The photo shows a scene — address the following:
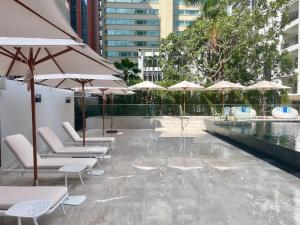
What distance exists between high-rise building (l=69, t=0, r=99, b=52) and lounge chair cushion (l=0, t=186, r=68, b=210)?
49156mm

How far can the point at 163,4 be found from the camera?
9806cm

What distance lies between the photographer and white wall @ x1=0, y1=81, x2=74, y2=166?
845 centimetres

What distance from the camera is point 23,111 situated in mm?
9719

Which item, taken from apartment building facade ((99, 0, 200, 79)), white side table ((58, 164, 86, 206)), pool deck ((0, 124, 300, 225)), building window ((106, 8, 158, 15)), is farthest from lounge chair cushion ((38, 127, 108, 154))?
building window ((106, 8, 158, 15))

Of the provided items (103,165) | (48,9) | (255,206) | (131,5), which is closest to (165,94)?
(103,165)

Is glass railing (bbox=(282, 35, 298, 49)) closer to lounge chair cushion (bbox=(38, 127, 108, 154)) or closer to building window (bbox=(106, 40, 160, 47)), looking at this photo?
lounge chair cushion (bbox=(38, 127, 108, 154))

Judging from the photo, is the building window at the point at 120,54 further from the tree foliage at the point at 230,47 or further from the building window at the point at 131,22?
the tree foliage at the point at 230,47

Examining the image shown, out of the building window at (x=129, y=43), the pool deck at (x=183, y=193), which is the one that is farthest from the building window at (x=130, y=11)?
the pool deck at (x=183, y=193)

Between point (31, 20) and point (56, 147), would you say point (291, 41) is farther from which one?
point (31, 20)

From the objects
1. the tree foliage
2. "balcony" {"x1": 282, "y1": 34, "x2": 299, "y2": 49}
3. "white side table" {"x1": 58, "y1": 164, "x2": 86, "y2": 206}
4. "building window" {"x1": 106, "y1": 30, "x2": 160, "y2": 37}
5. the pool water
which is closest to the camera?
"white side table" {"x1": 58, "y1": 164, "x2": 86, "y2": 206}

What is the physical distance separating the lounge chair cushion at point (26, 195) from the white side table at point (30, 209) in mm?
186

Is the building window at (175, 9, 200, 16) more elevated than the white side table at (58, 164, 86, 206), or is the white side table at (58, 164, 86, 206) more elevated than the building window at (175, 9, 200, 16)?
the building window at (175, 9, 200, 16)

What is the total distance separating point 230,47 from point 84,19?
3700cm

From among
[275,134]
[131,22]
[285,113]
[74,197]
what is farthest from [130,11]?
[74,197]
